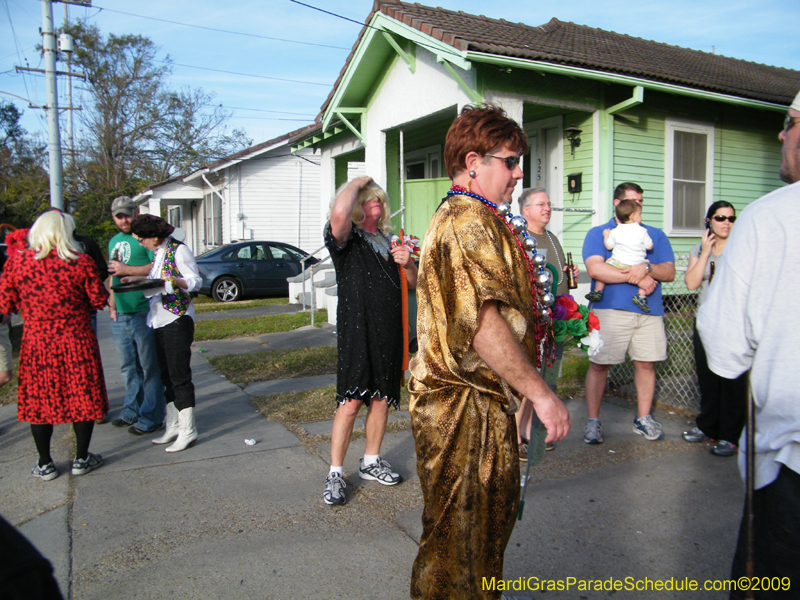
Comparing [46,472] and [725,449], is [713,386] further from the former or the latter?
[46,472]

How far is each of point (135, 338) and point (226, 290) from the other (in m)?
10.7

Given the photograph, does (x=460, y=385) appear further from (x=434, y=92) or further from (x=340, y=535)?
(x=434, y=92)

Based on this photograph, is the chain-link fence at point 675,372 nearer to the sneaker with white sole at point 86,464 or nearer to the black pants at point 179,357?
the black pants at point 179,357

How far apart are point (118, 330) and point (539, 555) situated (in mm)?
3866

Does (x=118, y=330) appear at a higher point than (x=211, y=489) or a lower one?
higher

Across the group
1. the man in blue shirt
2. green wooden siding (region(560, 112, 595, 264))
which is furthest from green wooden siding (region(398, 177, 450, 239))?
the man in blue shirt

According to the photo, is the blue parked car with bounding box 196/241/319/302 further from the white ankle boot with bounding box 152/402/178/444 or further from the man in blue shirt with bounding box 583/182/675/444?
the man in blue shirt with bounding box 583/182/675/444

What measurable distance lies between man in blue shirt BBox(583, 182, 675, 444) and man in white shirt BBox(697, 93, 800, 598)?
2.94 meters

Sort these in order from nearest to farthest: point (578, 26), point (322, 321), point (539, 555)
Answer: point (539, 555) → point (322, 321) → point (578, 26)

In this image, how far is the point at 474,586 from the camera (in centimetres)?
199

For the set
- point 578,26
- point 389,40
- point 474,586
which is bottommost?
point 474,586

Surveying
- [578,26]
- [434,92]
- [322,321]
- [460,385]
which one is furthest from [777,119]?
[460,385]

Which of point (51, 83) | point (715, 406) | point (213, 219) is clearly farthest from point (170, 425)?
point (213, 219)

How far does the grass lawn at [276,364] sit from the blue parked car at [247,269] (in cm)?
704
